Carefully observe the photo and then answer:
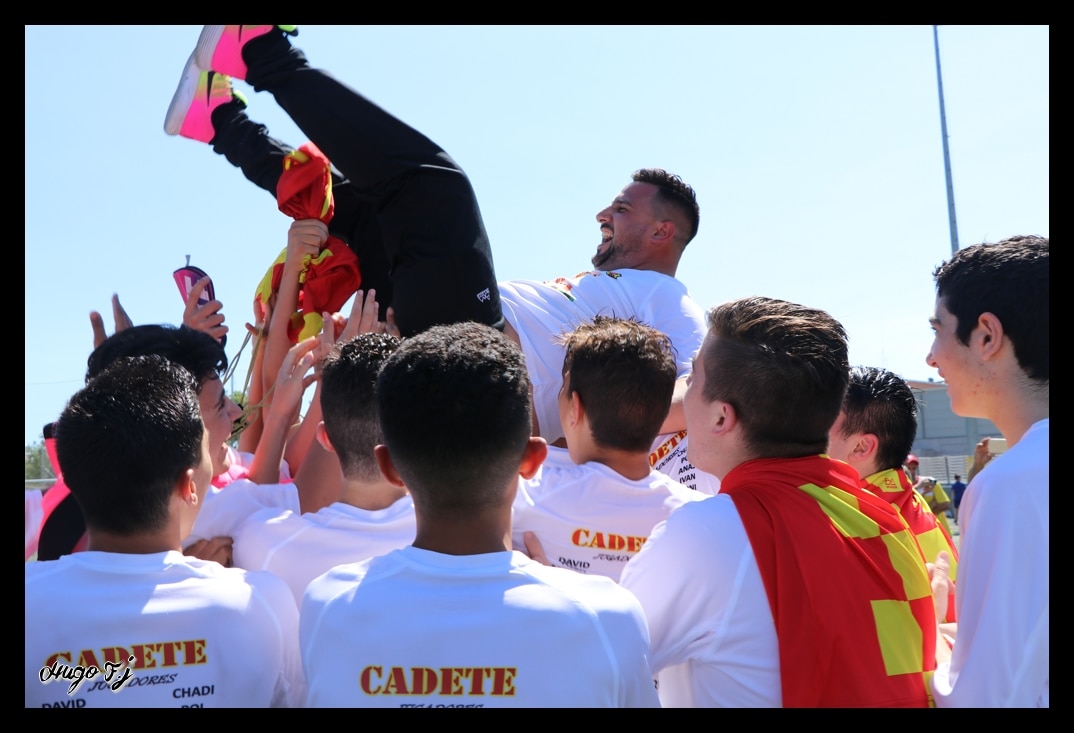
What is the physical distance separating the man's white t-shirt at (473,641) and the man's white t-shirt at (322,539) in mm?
479

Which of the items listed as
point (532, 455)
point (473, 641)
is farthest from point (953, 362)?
point (473, 641)

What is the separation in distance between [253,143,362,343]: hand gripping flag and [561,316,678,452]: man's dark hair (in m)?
1.35

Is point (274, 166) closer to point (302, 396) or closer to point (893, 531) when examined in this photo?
point (302, 396)

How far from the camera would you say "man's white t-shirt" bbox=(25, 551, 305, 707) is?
6.06 ft

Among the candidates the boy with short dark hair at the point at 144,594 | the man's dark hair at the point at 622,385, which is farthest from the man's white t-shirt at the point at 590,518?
the boy with short dark hair at the point at 144,594

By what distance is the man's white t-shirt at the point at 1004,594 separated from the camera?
190 cm

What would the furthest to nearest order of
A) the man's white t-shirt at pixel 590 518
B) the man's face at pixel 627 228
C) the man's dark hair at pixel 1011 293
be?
the man's face at pixel 627 228
the man's white t-shirt at pixel 590 518
the man's dark hair at pixel 1011 293

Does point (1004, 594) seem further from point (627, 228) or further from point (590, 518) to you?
point (627, 228)

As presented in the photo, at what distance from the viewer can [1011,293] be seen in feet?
7.44

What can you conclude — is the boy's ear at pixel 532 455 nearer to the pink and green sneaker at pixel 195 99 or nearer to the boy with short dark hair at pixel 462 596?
the boy with short dark hair at pixel 462 596

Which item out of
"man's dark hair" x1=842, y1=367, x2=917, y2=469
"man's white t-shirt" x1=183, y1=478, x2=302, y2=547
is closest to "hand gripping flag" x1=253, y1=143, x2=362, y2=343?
"man's white t-shirt" x1=183, y1=478, x2=302, y2=547

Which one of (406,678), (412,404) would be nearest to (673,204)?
(412,404)

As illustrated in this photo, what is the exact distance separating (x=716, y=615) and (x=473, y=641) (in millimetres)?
600

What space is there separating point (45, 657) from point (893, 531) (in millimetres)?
1892
